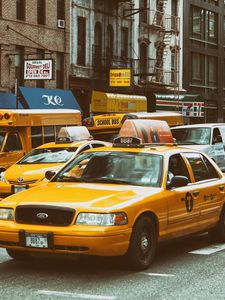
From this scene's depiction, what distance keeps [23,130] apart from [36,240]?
12.9 m

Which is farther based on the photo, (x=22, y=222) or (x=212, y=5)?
(x=212, y=5)

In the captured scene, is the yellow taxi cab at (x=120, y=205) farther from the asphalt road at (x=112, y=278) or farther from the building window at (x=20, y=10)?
the building window at (x=20, y=10)

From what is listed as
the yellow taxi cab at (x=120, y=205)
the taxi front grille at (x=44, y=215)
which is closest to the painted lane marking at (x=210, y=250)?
the yellow taxi cab at (x=120, y=205)

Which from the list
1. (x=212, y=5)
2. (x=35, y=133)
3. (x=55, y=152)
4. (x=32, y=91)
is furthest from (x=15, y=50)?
(x=212, y=5)

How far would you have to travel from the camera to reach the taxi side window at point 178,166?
34.1 ft

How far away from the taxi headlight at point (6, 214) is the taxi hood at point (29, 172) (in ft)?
23.7

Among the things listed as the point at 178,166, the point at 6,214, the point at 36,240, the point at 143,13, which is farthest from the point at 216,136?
the point at 143,13

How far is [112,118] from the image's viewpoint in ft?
83.7

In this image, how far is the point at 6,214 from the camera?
29.2 feet

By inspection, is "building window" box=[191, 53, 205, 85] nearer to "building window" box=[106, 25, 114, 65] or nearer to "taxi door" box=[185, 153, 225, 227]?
"building window" box=[106, 25, 114, 65]

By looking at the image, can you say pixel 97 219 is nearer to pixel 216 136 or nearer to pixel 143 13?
pixel 216 136

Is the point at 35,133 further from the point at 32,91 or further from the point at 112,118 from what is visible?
the point at 32,91

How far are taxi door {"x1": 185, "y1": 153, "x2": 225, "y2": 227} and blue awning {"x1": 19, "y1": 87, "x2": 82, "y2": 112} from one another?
71.8 ft

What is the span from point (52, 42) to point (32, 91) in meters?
3.19
